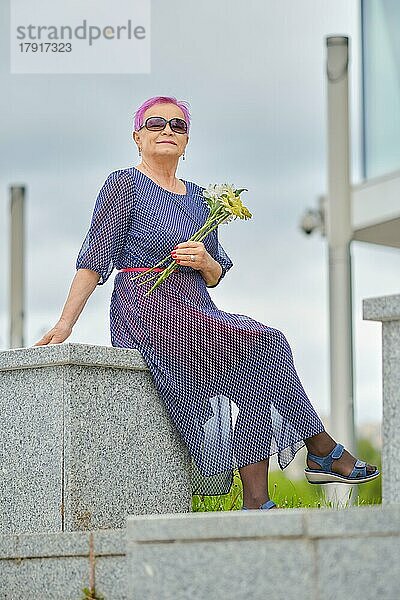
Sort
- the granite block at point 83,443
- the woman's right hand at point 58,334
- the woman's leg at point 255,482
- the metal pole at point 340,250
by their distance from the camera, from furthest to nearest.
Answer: the metal pole at point 340,250 < the woman's right hand at point 58,334 < the woman's leg at point 255,482 < the granite block at point 83,443

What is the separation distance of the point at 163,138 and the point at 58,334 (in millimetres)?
928

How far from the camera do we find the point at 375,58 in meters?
12.1

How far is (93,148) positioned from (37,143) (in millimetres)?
1628

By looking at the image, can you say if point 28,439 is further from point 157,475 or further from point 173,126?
point 173,126

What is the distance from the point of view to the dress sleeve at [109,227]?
17.8ft

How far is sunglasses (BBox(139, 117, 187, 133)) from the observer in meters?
5.57

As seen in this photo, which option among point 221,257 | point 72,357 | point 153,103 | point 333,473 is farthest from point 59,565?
point 153,103

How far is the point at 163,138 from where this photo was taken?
556cm

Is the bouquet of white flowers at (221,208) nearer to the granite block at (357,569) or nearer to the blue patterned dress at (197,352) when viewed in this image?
the blue patterned dress at (197,352)

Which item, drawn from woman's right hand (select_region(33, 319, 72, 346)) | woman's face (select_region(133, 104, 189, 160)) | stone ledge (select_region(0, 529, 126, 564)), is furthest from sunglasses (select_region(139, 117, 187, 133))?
stone ledge (select_region(0, 529, 126, 564))

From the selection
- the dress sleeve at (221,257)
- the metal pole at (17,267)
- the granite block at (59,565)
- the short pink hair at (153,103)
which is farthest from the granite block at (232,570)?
the metal pole at (17,267)

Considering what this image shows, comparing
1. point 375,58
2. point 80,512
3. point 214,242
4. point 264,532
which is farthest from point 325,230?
point 264,532

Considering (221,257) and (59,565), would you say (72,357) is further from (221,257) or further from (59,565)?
(221,257)

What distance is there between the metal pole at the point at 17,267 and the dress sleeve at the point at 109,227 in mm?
8804
